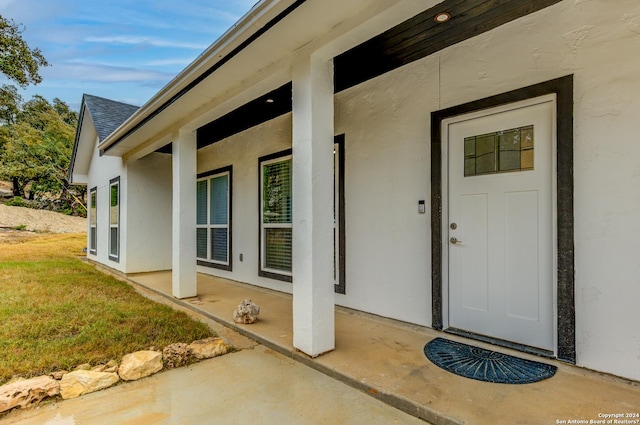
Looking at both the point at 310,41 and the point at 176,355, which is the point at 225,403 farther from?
the point at 310,41

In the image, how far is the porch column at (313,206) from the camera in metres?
2.71

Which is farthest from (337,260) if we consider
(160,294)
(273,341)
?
(160,294)

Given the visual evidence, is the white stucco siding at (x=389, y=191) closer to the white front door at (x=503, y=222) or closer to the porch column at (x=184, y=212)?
the white front door at (x=503, y=222)

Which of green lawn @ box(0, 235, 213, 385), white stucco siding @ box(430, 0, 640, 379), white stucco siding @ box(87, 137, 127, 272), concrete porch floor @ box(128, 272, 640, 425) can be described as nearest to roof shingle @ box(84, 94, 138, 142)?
white stucco siding @ box(87, 137, 127, 272)

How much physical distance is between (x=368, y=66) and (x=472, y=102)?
1082 mm

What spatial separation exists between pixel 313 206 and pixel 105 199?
7.85 metres

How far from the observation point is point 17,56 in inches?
517

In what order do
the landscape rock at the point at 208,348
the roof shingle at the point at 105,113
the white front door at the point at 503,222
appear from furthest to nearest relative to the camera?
the roof shingle at the point at 105,113, the landscape rock at the point at 208,348, the white front door at the point at 503,222

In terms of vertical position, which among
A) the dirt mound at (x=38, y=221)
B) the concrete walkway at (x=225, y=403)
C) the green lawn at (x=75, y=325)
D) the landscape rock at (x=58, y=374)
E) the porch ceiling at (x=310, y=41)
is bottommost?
the concrete walkway at (x=225, y=403)

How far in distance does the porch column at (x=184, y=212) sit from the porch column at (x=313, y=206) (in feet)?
8.47

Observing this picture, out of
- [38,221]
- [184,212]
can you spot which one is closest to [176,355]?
[184,212]

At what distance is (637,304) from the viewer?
2.18 metres

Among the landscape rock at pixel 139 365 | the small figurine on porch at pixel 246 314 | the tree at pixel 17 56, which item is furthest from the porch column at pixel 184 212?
the tree at pixel 17 56

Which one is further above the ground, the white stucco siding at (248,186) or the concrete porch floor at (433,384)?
the white stucco siding at (248,186)
